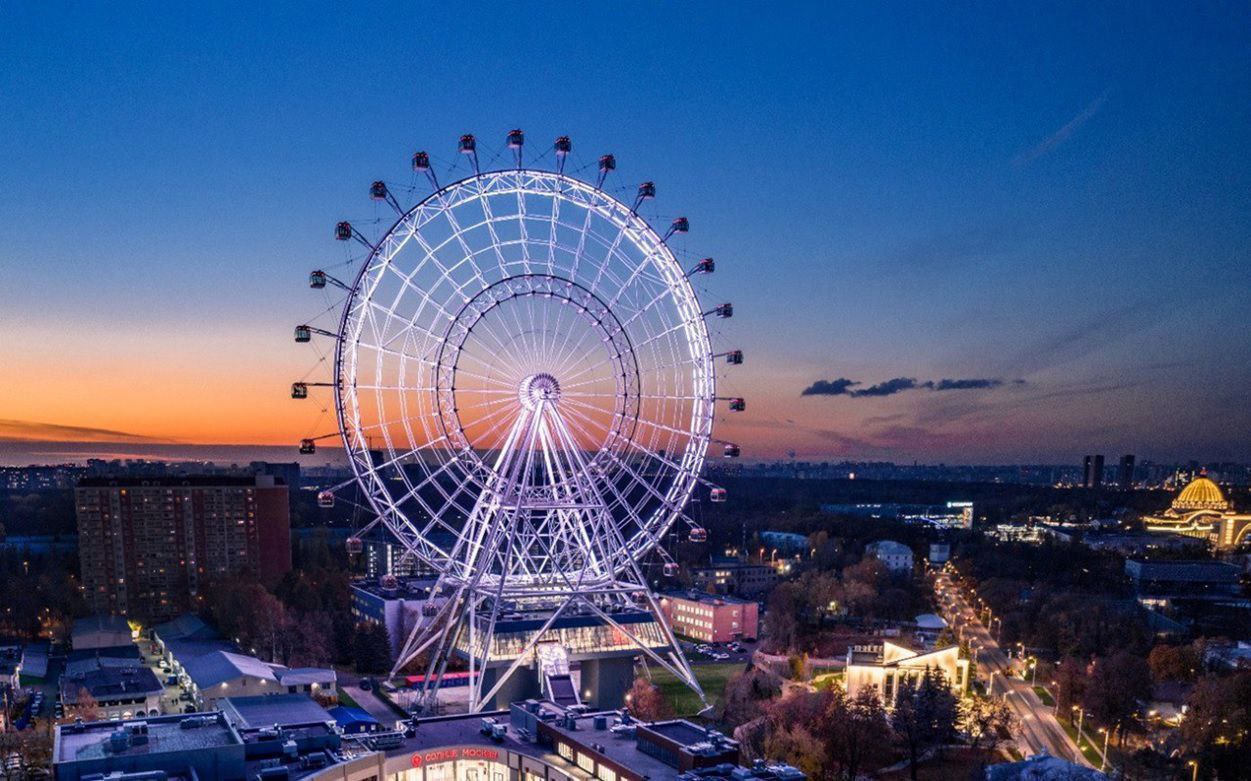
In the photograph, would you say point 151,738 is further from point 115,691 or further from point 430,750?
point 115,691

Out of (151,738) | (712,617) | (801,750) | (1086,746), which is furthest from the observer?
(712,617)

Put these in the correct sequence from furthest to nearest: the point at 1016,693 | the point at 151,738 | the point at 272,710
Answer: the point at 1016,693 → the point at 272,710 → the point at 151,738

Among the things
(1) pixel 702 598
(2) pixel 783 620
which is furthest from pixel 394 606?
(2) pixel 783 620

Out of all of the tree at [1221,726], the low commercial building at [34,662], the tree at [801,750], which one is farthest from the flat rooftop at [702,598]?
the low commercial building at [34,662]

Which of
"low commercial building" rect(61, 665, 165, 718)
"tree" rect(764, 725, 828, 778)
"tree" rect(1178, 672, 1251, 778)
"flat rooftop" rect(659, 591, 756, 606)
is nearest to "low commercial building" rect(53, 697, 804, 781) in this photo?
"tree" rect(764, 725, 828, 778)

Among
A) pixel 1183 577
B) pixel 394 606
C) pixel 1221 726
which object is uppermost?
pixel 394 606

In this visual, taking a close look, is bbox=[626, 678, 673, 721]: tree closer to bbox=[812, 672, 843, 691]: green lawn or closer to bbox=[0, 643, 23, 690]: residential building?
bbox=[812, 672, 843, 691]: green lawn
